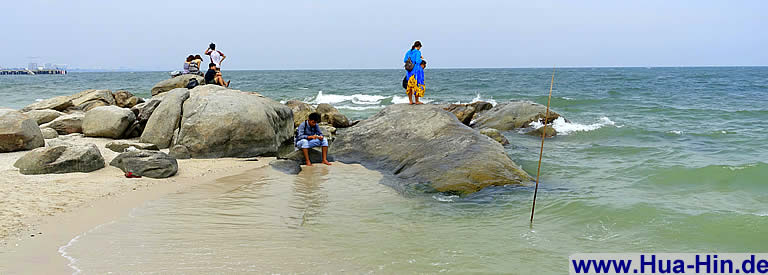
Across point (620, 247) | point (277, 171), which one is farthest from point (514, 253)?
point (277, 171)

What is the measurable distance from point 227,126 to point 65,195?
3691 millimetres

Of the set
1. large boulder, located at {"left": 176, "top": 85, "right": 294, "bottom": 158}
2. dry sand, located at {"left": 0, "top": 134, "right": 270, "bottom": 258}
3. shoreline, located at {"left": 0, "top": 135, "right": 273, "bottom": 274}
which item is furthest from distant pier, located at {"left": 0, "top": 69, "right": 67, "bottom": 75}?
shoreline, located at {"left": 0, "top": 135, "right": 273, "bottom": 274}

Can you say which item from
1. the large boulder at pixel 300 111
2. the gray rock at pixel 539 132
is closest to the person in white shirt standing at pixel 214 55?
the large boulder at pixel 300 111

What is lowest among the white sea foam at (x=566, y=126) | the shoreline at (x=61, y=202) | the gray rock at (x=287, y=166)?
the shoreline at (x=61, y=202)

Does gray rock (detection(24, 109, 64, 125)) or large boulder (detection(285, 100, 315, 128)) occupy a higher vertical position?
large boulder (detection(285, 100, 315, 128))

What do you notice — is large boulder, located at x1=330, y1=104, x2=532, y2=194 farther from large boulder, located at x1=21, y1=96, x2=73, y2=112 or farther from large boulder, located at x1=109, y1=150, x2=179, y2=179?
large boulder, located at x1=21, y1=96, x2=73, y2=112

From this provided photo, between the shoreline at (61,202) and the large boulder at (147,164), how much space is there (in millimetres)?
118

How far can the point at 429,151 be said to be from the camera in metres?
9.10

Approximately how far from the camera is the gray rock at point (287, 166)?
29.5 ft

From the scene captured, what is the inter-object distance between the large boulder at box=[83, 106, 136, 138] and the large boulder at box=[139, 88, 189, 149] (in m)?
0.96

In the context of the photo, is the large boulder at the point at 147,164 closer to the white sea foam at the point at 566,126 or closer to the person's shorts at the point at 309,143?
the person's shorts at the point at 309,143

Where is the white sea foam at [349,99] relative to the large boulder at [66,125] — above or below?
above

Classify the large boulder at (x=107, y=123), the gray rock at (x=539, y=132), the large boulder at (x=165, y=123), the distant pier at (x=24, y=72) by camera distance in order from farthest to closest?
1. the distant pier at (x=24, y=72)
2. the gray rock at (x=539, y=132)
3. the large boulder at (x=107, y=123)
4. the large boulder at (x=165, y=123)

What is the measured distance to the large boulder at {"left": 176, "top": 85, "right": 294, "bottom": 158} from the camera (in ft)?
32.4
